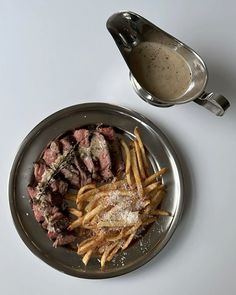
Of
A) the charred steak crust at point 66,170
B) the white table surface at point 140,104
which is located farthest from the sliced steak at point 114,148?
the white table surface at point 140,104

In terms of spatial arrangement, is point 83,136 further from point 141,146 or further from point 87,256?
point 87,256

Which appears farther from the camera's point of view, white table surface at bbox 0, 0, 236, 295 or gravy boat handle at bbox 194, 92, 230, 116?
white table surface at bbox 0, 0, 236, 295

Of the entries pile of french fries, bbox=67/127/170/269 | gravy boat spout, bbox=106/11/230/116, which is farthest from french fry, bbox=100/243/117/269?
gravy boat spout, bbox=106/11/230/116

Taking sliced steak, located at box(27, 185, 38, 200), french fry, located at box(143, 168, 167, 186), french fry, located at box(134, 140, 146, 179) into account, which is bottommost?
sliced steak, located at box(27, 185, 38, 200)

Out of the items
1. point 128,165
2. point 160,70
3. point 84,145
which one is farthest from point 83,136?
point 160,70

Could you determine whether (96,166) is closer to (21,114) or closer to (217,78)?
(21,114)

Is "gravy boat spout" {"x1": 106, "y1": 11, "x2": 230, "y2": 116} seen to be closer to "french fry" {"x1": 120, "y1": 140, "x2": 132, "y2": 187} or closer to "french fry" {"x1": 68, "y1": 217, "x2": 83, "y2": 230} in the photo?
"french fry" {"x1": 120, "y1": 140, "x2": 132, "y2": 187}

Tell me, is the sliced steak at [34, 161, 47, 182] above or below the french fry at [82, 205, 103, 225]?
above
